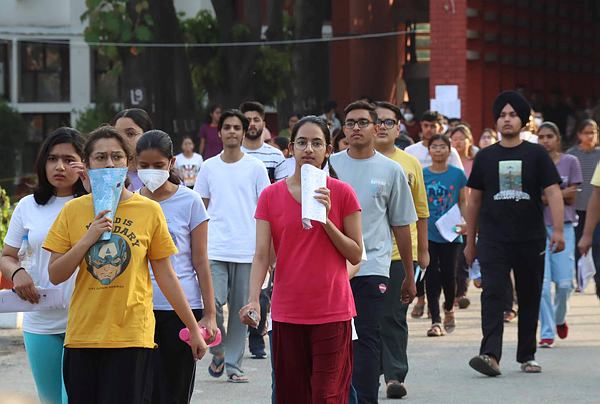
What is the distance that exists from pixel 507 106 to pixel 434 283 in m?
3.19

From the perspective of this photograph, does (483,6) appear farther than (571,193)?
Yes

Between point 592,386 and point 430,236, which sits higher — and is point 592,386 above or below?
below

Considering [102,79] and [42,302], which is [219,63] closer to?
[102,79]

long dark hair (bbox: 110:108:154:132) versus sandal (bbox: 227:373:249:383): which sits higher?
long dark hair (bbox: 110:108:154:132)

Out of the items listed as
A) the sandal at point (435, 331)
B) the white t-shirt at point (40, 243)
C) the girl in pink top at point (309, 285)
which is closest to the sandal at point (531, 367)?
the sandal at point (435, 331)

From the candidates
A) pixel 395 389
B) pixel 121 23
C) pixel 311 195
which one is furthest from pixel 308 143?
pixel 121 23

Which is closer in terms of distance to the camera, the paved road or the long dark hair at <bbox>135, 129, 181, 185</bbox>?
the long dark hair at <bbox>135, 129, 181, 185</bbox>

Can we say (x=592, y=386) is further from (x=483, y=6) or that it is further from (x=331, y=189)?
(x=483, y=6)

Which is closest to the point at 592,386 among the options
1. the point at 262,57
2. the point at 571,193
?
the point at 571,193

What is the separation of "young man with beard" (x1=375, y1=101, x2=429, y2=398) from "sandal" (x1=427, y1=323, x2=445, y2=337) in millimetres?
3118

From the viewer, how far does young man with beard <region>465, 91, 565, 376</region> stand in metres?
10.7

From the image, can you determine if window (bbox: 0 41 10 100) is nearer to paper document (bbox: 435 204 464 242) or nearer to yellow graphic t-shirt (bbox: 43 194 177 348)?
paper document (bbox: 435 204 464 242)

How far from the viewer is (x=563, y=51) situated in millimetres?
35375

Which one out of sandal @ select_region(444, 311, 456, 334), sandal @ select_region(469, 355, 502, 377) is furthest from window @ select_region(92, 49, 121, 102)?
sandal @ select_region(469, 355, 502, 377)
